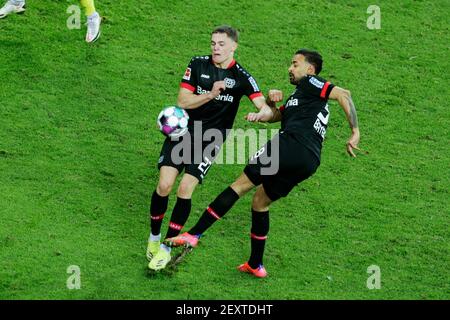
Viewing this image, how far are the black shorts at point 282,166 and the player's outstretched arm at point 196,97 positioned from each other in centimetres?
89

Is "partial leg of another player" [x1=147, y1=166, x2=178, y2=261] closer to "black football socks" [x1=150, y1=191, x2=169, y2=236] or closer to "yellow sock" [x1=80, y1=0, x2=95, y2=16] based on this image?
"black football socks" [x1=150, y1=191, x2=169, y2=236]

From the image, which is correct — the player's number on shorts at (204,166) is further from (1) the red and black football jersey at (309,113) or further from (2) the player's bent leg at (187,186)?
(1) the red and black football jersey at (309,113)

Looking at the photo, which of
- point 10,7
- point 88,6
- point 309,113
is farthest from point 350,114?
point 10,7

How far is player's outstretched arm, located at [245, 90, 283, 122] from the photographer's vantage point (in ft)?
33.7

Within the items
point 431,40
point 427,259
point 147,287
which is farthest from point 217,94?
point 431,40

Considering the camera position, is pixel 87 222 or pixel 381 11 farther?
pixel 381 11

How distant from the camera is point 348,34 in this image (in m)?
15.8

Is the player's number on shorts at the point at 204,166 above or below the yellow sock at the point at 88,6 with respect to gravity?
below

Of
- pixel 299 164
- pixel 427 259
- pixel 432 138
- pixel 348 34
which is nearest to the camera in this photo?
pixel 299 164

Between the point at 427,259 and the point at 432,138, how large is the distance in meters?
3.16

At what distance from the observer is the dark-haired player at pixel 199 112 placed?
10336 mm

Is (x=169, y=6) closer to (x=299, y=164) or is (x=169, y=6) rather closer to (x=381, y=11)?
(x=381, y=11)

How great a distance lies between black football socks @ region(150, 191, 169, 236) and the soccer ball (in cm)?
72

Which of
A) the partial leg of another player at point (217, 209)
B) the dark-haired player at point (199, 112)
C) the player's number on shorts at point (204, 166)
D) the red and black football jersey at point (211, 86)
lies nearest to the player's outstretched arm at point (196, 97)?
the dark-haired player at point (199, 112)
